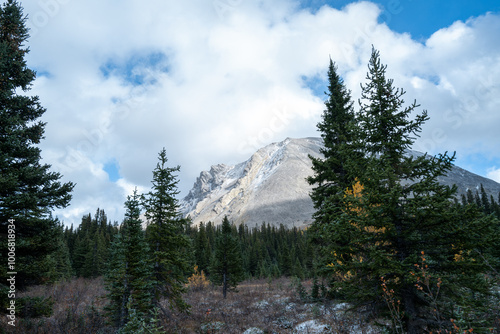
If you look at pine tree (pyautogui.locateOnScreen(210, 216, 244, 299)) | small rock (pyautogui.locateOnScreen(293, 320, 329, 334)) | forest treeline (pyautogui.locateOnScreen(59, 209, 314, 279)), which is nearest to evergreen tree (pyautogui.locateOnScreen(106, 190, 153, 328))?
small rock (pyautogui.locateOnScreen(293, 320, 329, 334))

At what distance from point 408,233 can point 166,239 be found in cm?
1329

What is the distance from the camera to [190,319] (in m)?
18.4

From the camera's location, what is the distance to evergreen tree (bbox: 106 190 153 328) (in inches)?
487

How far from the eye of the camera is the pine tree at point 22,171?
9.72 meters

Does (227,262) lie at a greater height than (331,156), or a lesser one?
lesser

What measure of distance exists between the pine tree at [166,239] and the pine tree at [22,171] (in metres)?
5.27

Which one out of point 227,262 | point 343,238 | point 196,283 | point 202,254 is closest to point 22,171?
point 343,238

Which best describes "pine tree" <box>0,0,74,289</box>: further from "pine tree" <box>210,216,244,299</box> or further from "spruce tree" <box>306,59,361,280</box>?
"pine tree" <box>210,216,244,299</box>

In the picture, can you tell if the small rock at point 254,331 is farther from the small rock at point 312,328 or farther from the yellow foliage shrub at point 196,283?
the yellow foliage shrub at point 196,283

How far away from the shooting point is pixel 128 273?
502 inches

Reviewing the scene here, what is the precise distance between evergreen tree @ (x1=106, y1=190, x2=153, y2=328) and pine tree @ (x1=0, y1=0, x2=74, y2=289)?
116 inches

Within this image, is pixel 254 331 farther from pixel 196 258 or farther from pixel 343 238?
pixel 196 258

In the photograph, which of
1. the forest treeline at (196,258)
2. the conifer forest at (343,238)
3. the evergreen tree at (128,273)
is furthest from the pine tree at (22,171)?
the forest treeline at (196,258)

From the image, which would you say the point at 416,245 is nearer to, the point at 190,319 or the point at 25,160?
the point at 25,160
